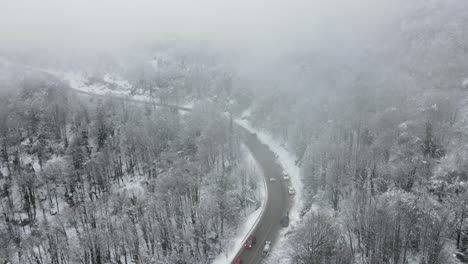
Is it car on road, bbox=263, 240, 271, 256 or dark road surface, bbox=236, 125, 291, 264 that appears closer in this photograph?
car on road, bbox=263, 240, 271, 256

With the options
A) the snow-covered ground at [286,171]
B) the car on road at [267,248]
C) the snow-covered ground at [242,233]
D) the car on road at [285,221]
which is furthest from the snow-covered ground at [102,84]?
the car on road at [267,248]

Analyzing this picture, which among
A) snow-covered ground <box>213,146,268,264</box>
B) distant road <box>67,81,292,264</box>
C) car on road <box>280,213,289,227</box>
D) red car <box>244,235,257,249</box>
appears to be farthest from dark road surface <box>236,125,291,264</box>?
snow-covered ground <box>213,146,268,264</box>

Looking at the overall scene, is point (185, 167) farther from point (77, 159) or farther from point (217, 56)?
point (217, 56)

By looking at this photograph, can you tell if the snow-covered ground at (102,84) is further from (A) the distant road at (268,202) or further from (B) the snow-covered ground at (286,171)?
(A) the distant road at (268,202)

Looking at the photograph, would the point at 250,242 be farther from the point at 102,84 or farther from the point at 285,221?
the point at 102,84

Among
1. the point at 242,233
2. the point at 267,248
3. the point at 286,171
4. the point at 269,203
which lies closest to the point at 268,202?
the point at 269,203

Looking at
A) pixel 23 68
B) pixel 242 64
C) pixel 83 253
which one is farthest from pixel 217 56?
Answer: pixel 83 253

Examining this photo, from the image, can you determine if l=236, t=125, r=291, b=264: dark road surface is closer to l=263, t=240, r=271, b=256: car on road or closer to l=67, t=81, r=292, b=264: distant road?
l=67, t=81, r=292, b=264: distant road
